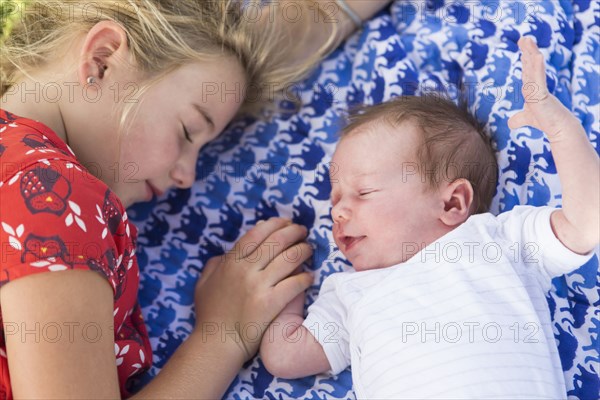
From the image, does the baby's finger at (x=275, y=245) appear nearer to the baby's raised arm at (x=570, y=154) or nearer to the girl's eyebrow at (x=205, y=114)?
the girl's eyebrow at (x=205, y=114)

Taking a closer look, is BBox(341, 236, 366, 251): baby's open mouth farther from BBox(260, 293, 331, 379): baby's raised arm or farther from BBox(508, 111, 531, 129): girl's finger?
BBox(508, 111, 531, 129): girl's finger

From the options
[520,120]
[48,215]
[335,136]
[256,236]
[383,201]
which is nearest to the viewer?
[48,215]

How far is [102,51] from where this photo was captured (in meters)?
1.39

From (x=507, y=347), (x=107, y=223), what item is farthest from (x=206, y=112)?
(x=507, y=347)

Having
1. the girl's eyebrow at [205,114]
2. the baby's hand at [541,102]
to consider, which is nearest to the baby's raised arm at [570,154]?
the baby's hand at [541,102]

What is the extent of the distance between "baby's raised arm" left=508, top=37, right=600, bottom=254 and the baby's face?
26cm

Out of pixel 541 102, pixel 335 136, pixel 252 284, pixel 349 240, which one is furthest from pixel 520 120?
pixel 252 284

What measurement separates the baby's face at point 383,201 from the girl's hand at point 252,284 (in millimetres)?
159

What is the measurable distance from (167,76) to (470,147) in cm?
66

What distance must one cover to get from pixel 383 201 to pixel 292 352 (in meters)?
0.35

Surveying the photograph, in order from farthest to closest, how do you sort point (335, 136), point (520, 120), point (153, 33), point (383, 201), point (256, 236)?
point (335, 136) → point (256, 236) → point (153, 33) → point (383, 201) → point (520, 120)

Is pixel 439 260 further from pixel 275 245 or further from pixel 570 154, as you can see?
pixel 275 245

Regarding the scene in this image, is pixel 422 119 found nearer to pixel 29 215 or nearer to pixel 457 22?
pixel 457 22

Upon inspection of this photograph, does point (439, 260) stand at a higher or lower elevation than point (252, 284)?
higher
